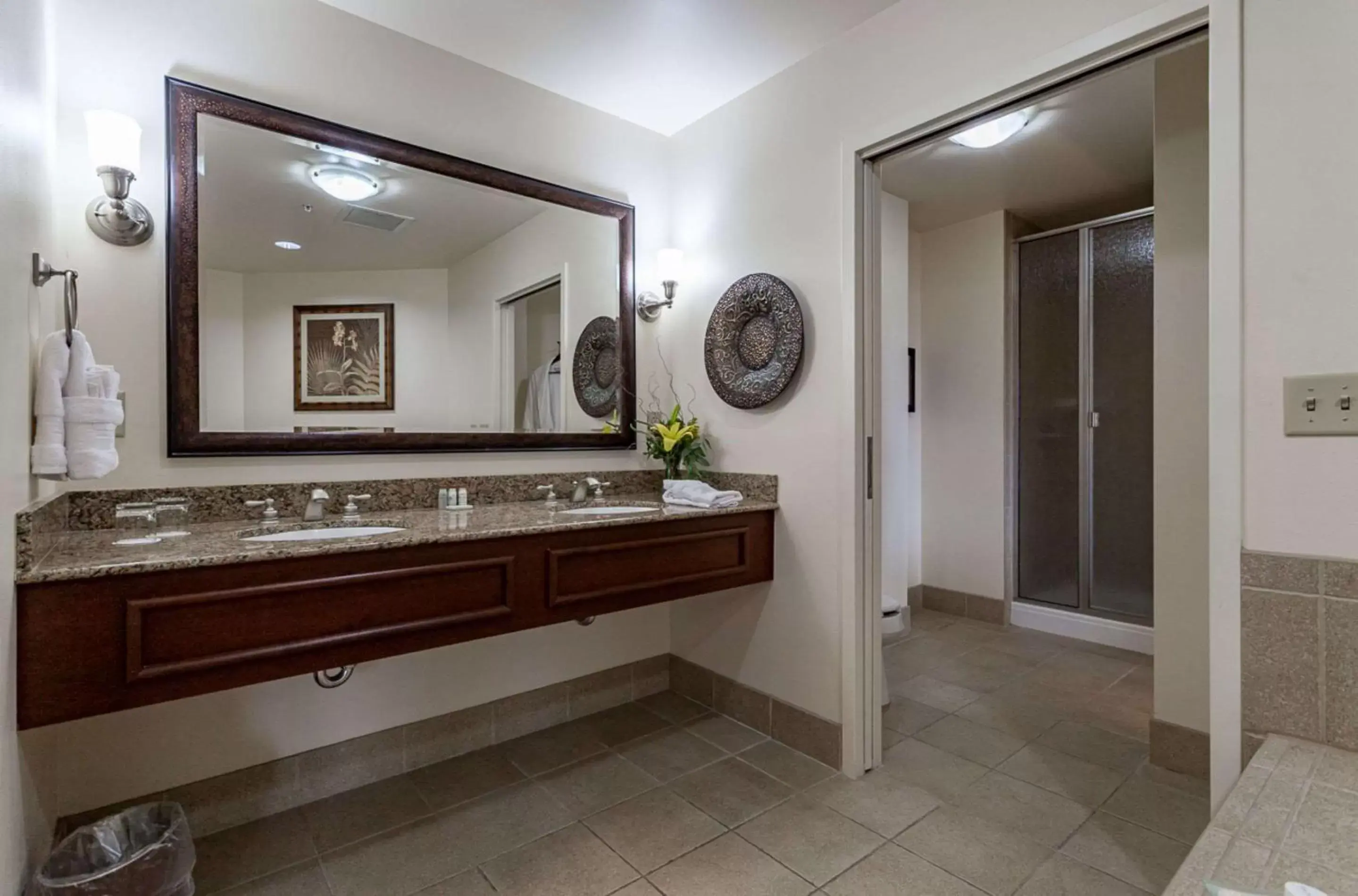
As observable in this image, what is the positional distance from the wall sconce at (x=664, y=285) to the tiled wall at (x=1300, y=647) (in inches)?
79.2

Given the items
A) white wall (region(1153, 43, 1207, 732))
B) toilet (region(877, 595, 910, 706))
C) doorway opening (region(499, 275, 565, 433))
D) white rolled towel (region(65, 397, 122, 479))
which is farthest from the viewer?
toilet (region(877, 595, 910, 706))

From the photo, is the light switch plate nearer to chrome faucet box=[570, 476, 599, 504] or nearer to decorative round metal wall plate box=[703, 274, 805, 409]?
decorative round metal wall plate box=[703, 274, 805, 409]

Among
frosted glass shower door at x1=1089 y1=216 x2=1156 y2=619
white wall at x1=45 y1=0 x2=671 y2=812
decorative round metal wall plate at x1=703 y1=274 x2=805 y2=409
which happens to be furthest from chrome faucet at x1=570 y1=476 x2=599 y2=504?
frosted glass shower door at x1=1089 y1=216 x2=1156 y2=619

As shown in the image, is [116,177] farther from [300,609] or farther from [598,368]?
[598,368]

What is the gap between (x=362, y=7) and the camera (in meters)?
1.99

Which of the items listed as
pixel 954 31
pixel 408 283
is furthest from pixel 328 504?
pixel 954 31

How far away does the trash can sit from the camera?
4.27 ft

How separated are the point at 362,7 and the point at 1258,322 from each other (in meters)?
2.49

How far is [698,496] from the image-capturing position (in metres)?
2.23

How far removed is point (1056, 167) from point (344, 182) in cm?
316

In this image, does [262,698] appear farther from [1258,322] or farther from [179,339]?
[1258,322]

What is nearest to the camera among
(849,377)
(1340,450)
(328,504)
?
(1340,450)

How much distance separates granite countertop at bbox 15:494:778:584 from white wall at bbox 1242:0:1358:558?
1377 mm

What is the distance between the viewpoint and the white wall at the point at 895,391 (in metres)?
3.54
